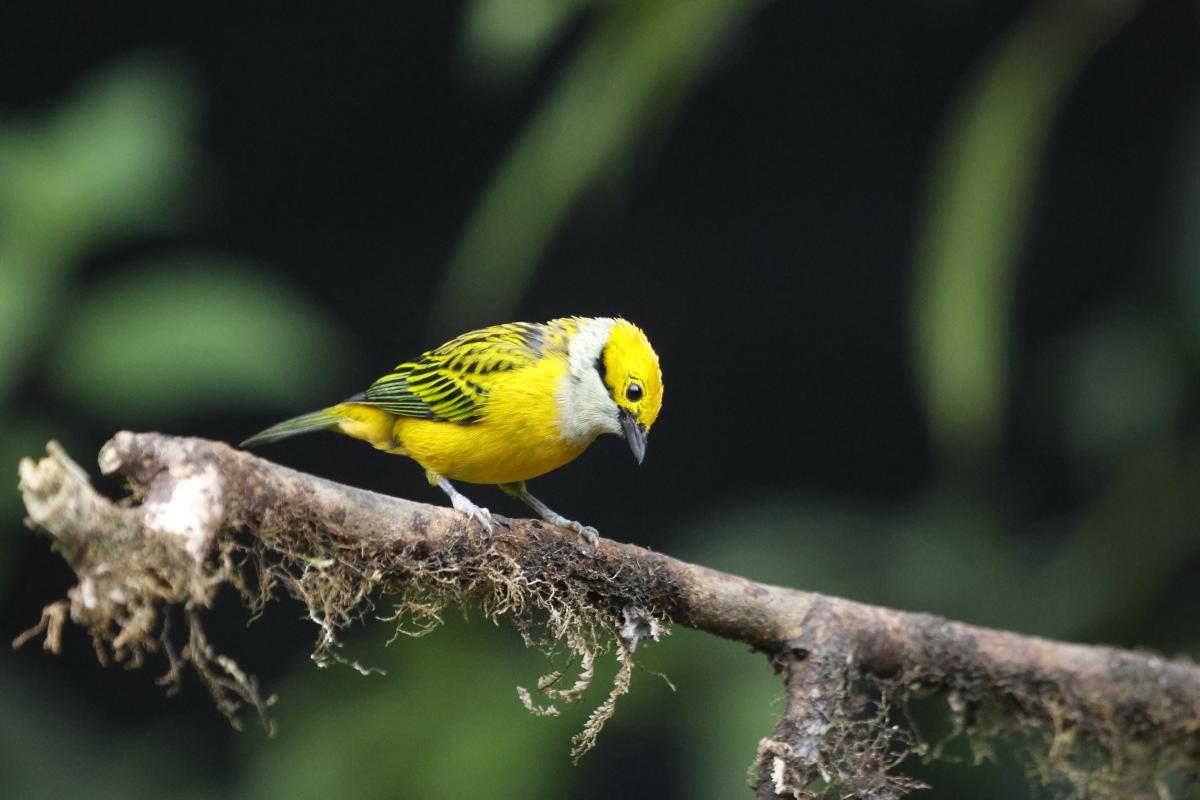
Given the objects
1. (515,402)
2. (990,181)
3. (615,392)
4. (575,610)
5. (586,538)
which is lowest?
(575,610)

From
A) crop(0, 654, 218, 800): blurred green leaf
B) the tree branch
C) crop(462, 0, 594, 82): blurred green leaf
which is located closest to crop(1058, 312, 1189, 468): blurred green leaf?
the tree branch

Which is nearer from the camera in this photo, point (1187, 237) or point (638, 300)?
point (1187, 237)

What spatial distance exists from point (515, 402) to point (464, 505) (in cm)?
33

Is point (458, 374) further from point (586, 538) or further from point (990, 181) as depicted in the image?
point (990, 181)

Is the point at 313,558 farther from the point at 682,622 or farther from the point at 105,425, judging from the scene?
the point at 105,425

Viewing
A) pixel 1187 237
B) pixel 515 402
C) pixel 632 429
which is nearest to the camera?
pixel 515 402

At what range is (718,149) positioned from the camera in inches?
217

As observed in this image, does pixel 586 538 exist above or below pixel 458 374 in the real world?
below

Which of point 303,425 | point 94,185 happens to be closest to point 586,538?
point 303,425

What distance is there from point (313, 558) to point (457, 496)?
0.94 meters

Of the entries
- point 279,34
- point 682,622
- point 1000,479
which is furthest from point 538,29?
point 1000,479

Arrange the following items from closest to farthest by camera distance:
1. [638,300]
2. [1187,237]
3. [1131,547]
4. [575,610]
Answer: [575,610], [1187,237], [1131,547], [638,300]

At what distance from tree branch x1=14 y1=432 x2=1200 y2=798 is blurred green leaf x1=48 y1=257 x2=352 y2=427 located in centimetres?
101

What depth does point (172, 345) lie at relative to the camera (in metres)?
3.51
